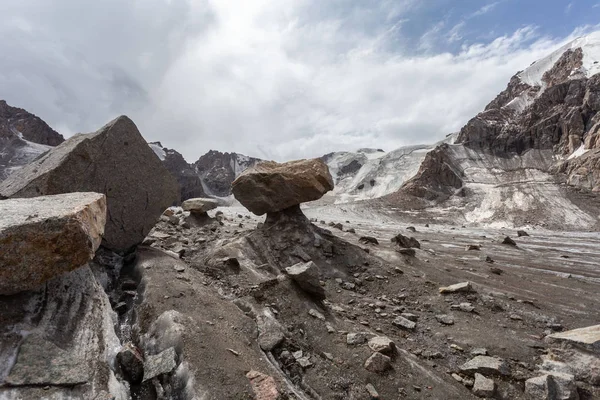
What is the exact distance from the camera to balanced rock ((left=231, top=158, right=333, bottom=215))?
1557 cm

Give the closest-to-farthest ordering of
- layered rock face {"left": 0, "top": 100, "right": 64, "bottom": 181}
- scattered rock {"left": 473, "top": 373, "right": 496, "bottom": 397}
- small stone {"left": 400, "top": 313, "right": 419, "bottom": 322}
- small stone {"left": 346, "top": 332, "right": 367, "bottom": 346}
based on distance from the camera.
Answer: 1. scattered rock {"left": 473, "top": 373, "right": 496, "bottom": 397}
2. small stone {"left": 346, "top": 332, "right": 367, "bottom": 346}
3. small stone {"left": 400, "top": 313, "right": 419, "bottom": 322}
4. layered rock face {"left": 0, "top": 100, "right": 64, "bottom": 181}

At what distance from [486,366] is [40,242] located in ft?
28.0

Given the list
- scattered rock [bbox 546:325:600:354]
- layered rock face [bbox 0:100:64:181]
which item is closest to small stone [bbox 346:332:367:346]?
scattered rock [bbox 546:325:600:354]

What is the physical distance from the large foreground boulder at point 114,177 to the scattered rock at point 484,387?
10.5 metres

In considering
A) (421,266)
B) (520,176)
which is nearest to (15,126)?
(421,266)

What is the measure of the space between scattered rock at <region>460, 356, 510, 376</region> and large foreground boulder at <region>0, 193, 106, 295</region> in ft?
25.4

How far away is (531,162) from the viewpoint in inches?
3391

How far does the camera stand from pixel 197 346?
561cm

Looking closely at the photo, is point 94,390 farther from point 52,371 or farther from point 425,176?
point 425,176

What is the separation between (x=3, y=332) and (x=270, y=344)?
422 centimetres

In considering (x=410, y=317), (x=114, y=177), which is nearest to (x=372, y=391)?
(x=410, y=317)

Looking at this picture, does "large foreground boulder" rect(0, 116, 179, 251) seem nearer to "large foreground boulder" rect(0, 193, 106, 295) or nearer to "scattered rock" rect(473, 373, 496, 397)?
"large foreground boulder" rect(0, 193, 106, 295)

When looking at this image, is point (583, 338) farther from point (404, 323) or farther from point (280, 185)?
point (280, 185)

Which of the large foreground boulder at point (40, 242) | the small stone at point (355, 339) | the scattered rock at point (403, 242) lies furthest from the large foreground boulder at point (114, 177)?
the scattered rock at point (403, 242)
